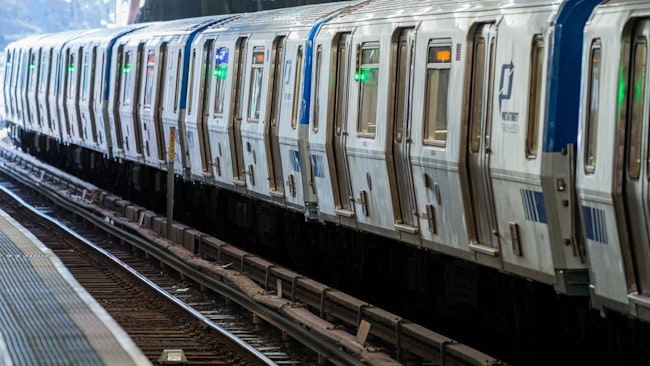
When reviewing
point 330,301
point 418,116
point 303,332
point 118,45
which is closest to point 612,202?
point 418,116

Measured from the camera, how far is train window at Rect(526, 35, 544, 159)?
32.2 feet

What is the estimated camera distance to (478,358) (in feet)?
34.0

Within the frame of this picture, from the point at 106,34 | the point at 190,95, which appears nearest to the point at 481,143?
the point at 190,95

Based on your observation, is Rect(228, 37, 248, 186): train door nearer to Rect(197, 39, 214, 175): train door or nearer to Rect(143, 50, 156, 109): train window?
Rect(197, 39, 214, 175): train door

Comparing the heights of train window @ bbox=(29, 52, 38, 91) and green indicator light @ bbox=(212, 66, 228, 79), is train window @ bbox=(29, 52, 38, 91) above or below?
below

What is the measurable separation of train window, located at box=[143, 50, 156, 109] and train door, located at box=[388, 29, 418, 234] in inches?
458

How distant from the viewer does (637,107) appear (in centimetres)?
841

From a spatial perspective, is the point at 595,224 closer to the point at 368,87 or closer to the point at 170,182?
the point at 368,87

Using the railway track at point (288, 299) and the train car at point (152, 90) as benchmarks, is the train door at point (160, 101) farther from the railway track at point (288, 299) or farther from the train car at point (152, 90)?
the railway track at point (288, 299)

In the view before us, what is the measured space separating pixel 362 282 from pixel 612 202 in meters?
7.40

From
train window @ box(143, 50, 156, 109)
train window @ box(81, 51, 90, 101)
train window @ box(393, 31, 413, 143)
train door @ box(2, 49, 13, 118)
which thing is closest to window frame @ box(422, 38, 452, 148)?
train window @ box(393, 31, 413, 143)

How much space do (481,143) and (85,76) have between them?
20832 mm

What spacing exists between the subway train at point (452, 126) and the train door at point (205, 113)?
0.03 metres

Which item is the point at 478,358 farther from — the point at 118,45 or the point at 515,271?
the point at 118,45
